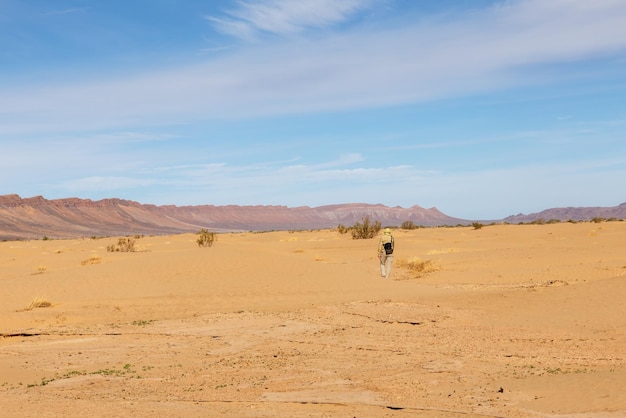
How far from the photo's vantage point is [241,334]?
15.8 m

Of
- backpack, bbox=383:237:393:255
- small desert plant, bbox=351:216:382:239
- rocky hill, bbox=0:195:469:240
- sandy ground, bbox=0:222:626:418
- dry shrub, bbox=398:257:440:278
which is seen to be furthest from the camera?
rocky hill, bbox=0:195:469:240

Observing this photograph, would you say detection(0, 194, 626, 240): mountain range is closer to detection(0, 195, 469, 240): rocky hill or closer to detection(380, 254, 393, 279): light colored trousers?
detection(0, 195, 469, 240): rocky hill

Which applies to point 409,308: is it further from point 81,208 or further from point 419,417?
point 81,208

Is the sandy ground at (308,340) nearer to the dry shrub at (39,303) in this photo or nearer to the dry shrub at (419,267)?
the dry shrub at (39,303)

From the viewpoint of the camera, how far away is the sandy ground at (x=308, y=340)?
9289 mm

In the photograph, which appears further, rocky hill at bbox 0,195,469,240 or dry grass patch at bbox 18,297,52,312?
rocky hill at bbox 0,195,469,240

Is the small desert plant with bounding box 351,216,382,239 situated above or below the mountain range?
below

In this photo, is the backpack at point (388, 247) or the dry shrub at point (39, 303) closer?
Result: the dry shrub at point (39, 303)

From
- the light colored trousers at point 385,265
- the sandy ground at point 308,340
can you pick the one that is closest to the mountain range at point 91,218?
the sandy ground at point 308,340

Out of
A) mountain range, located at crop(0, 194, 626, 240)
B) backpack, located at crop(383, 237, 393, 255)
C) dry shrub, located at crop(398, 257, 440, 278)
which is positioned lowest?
dry shrub, located at crop(398, 257, 440, 278)

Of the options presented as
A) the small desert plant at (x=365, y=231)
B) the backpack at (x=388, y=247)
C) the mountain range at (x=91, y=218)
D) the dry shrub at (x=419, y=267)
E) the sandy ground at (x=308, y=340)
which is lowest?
the sandy ground at (x=308, y=340)

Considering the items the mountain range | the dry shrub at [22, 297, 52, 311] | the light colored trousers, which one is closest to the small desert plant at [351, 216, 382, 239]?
the light colored trousers

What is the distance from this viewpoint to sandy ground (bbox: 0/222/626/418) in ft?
30.5

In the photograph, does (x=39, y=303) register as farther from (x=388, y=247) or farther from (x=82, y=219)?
(x=82, y=219)
